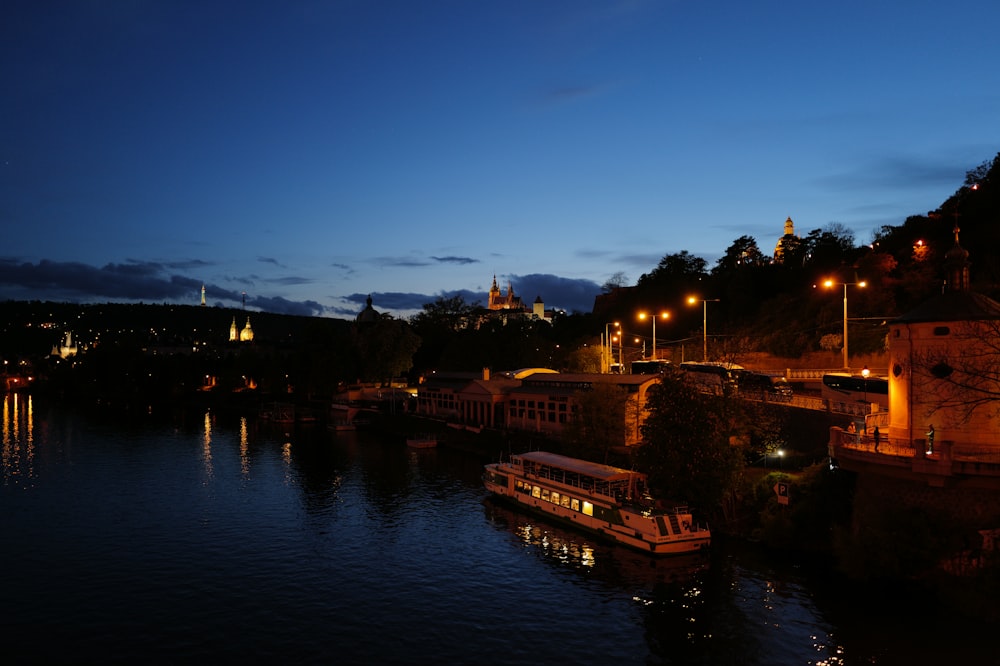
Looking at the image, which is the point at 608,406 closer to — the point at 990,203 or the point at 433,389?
the point at 433,389

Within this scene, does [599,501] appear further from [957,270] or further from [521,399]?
[521,399]

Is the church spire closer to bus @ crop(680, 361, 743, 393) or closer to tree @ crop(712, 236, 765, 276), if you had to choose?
bus @ crop(680, 361, 743, 393)

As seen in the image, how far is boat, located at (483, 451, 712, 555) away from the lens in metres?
42.5

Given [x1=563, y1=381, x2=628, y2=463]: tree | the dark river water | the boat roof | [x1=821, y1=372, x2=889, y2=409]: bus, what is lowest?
the dark river water

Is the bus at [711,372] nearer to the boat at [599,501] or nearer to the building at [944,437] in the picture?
the boat at [599,501]

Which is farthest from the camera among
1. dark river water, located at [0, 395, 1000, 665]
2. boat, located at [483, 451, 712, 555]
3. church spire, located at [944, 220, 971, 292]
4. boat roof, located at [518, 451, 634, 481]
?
boat roof, located at [518, 451, 634, 481]

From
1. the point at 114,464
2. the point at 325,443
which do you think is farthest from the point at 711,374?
the point at 114,464

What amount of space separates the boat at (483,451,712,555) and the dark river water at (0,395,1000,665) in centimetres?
108

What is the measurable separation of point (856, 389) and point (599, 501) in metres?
22.8

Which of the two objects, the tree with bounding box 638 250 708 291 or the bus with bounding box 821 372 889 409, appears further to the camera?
the tree with bounding box 638 250 708 291

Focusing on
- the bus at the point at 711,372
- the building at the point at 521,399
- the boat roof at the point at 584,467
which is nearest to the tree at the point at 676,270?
the building at the point at 521,399

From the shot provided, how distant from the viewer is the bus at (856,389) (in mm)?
52000

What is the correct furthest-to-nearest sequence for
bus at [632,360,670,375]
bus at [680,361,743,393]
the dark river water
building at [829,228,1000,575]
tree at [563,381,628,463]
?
bus at [632,360,670,375] → bus at [680,361,743,393] → tree at [563,381,628,463] → building at [829,228,1000,575] → the dark river water

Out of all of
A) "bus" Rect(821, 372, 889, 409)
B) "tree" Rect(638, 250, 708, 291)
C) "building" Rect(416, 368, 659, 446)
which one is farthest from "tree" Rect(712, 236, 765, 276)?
"bus" Rect(821, 372, 889, 409)
